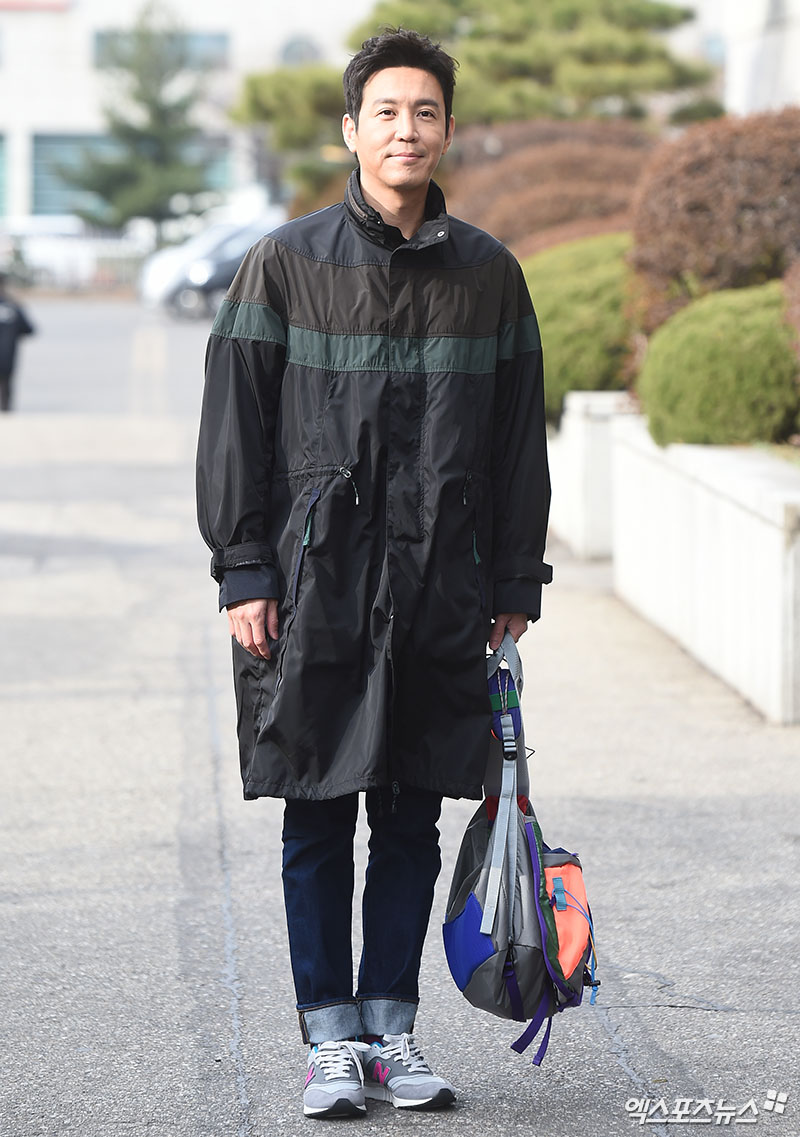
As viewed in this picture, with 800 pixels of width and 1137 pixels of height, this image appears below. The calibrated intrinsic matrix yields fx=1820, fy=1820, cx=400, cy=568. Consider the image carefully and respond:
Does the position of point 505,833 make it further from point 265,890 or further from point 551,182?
point 551,182

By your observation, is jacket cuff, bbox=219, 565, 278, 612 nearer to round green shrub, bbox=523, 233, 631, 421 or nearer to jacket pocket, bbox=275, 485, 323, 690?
jacket pocket, bbox=275, 485, 323, 690

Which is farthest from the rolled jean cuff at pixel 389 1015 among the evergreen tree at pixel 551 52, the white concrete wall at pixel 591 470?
the evergreen tree at pixel 551 52

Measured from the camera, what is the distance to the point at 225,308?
343 cm

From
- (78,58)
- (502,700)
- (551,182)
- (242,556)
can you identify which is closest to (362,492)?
(242,556)

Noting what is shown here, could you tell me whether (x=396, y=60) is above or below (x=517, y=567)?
above

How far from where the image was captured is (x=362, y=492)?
3371 mm

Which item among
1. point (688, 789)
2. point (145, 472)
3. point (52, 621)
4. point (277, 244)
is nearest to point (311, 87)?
point (145, 472)

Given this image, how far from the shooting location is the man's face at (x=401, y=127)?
3357 mm

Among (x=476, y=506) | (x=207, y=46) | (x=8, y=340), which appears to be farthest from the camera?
(x=207, y=46)

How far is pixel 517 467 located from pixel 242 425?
0.54 meters

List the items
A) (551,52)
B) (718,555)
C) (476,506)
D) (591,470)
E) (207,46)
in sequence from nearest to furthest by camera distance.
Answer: (476,506) < (718,555) < (591,470) < (551,52) < (207,46)

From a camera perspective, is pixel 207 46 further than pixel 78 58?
Yes

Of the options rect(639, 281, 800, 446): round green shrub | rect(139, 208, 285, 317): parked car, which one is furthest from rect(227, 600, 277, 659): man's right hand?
rect(139, 208, 285, 317): parked car

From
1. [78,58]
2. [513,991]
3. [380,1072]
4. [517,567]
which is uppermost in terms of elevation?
[78,58]
